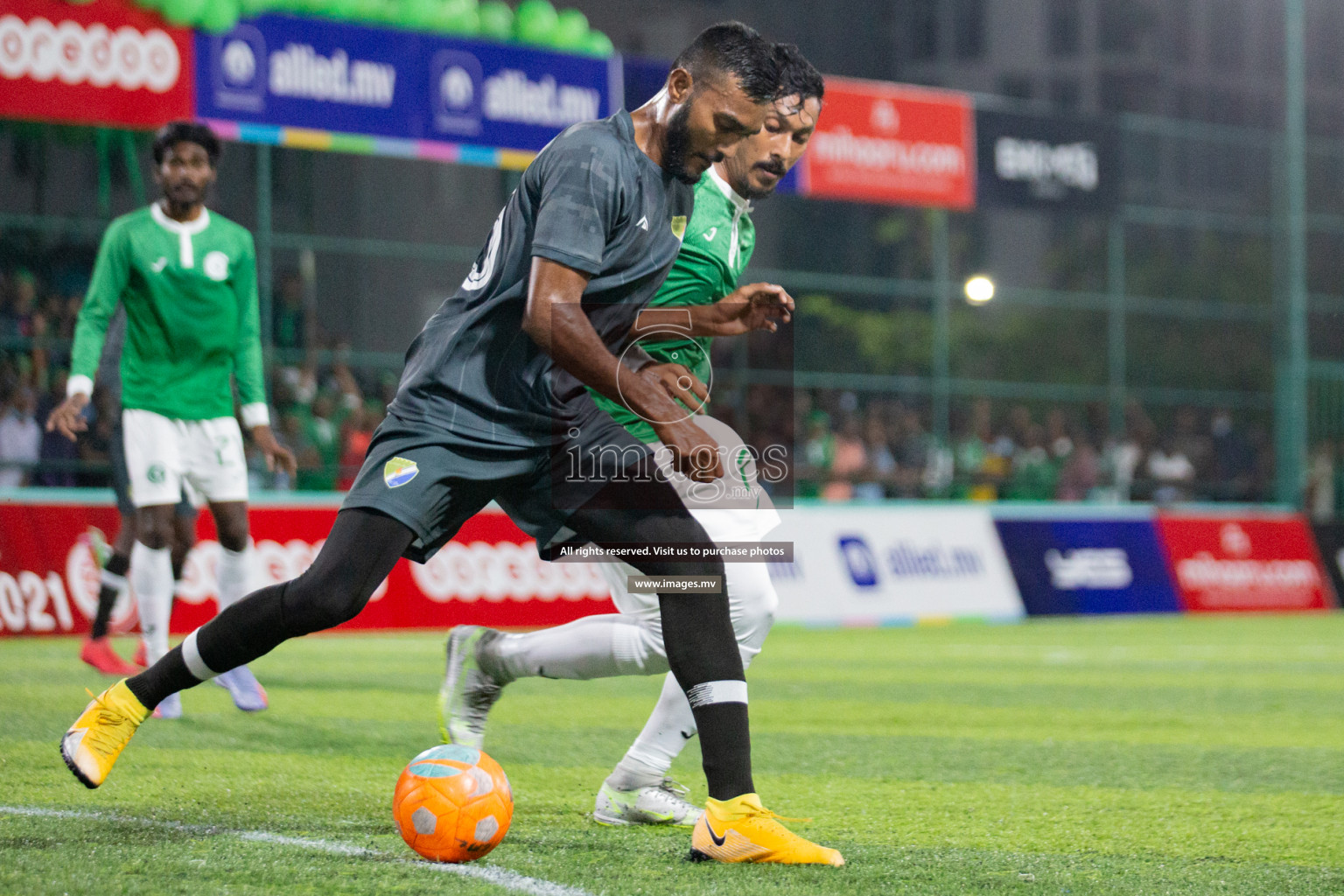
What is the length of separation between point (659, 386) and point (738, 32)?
2.90 ft

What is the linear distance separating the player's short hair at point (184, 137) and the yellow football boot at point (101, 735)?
2985 millimetres

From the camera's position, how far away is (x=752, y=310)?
14.5 feet

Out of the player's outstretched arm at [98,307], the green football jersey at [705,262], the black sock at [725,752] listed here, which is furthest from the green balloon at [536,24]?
the black sock at [725,752]

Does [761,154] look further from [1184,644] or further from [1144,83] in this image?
[1144,83]

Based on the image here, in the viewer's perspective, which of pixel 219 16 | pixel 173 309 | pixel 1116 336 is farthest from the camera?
pixel 1116 336

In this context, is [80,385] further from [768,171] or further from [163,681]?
[768,171]

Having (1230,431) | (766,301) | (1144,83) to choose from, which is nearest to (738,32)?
(766,301)

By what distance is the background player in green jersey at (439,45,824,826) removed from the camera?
14.9 ft

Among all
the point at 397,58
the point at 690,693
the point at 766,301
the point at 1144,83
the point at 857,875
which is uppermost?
the point at 1144,83

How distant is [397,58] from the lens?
15375mm

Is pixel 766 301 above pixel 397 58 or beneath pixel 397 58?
beneath

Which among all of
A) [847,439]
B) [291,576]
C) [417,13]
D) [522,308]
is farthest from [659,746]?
[847,439]

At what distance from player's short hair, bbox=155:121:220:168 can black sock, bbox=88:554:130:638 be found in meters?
2.43

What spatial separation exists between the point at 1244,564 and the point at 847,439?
467 centimetres
